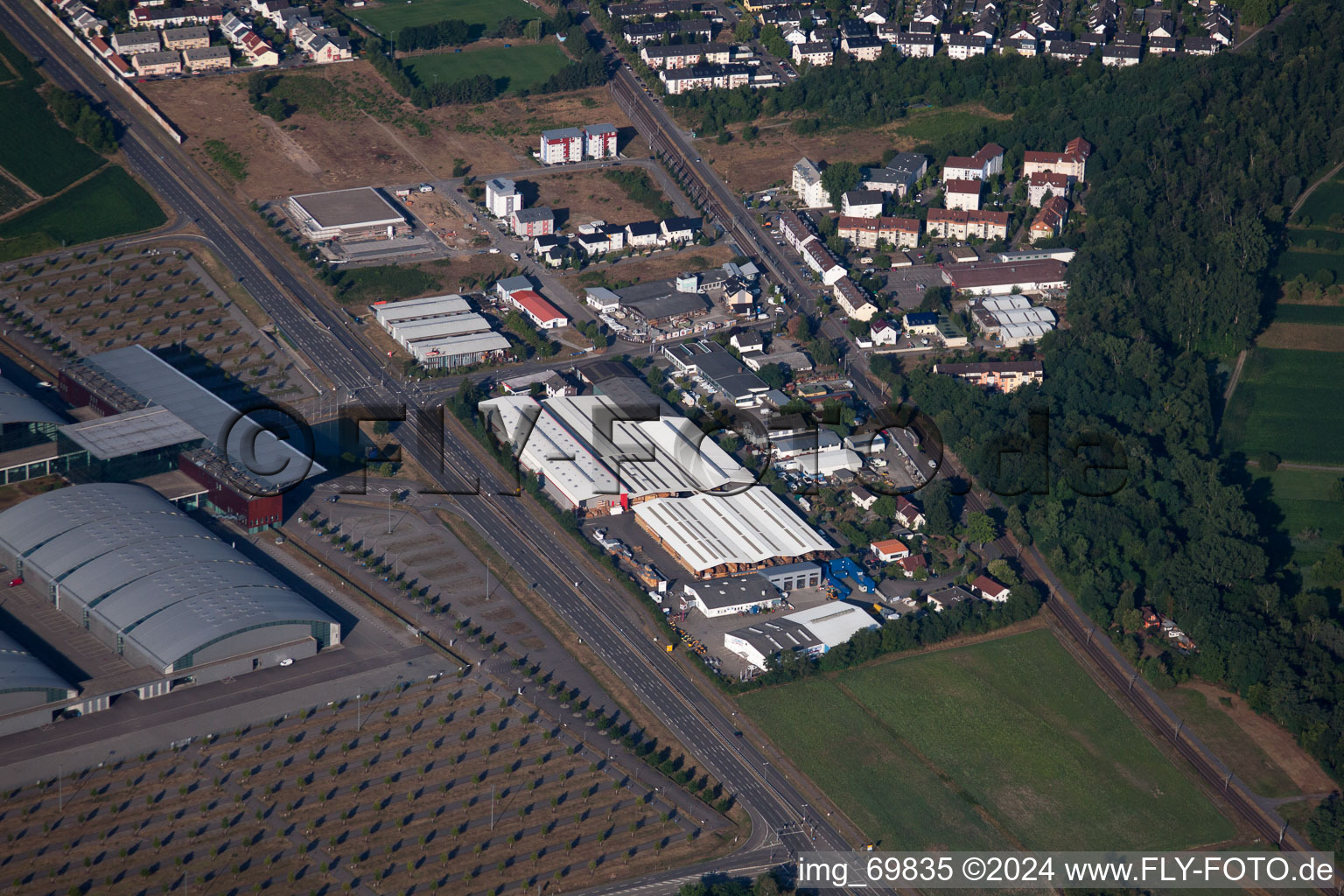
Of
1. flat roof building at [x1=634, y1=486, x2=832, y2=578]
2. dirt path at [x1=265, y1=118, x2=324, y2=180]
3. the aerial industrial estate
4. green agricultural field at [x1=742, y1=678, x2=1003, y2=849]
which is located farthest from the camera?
dirt path at [x1=265, y1=118, x2=324, y2=180]

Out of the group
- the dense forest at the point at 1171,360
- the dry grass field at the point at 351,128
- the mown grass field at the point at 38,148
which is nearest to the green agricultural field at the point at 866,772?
the dense forest at the point at 1171,360

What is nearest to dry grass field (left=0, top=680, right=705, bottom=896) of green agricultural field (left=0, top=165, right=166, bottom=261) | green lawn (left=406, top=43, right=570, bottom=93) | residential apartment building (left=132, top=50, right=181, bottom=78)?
green agricultural field (left=0, top=165, right=166, bottom=261)

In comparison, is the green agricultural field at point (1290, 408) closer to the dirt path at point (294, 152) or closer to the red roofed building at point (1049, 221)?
the red roofed building at point (1049, 221)

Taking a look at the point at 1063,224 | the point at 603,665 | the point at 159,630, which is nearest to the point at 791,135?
the point at 1063,224

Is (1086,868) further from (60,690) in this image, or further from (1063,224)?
(1063,224)

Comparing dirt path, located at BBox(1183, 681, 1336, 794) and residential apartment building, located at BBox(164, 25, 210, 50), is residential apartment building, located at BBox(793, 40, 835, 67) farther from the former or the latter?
dirt path, located at BBox(1183, 681, 1336, 794)

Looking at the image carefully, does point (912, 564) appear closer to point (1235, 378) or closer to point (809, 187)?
point (1235, 378)
